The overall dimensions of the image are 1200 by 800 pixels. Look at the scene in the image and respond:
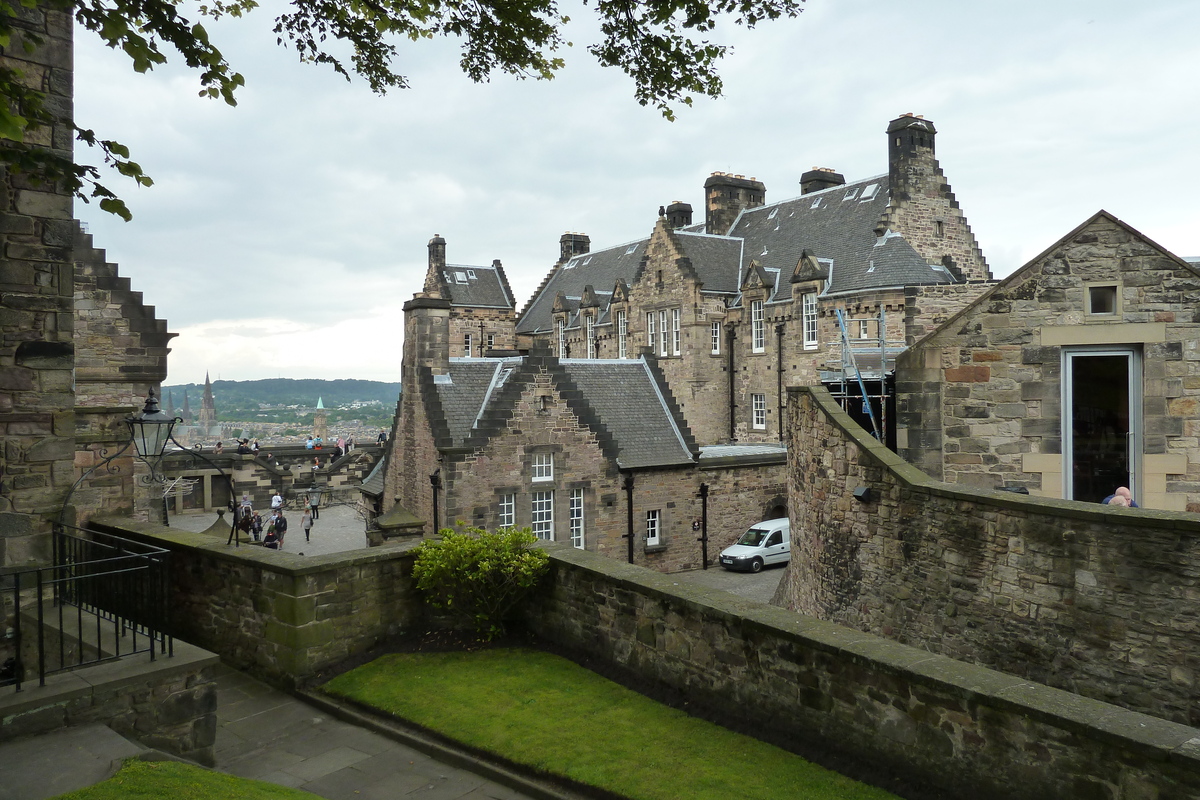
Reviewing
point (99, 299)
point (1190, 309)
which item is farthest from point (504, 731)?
point (99, 299)

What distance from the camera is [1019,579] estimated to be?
7.82m

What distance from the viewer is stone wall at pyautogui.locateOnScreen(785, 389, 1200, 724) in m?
6.72

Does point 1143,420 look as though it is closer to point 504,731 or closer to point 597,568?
point 597,568

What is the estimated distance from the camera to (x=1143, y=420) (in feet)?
33.0

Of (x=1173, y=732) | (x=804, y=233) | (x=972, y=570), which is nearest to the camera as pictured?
(x=1173, y=732)

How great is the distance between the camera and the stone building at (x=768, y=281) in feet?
114

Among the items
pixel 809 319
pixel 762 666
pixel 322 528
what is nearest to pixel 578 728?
pixel 762 666

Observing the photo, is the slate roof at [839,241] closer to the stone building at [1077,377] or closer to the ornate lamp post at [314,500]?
the ornate lamp post at [314,500]

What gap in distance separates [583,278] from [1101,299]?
47.9 meters

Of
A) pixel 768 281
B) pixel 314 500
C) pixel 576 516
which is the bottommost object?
pixel 314 500

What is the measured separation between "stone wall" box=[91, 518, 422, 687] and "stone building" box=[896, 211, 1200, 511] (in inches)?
285

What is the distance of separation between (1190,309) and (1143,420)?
1451mm

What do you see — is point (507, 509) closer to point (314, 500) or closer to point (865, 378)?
point (865, 378)

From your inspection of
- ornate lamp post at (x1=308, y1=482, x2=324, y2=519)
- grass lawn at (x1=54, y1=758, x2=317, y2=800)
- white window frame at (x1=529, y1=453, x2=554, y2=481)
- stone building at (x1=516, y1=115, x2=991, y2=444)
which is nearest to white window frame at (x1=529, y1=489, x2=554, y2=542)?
white window frame at (x1=529, y1=453, x2=554, y2=481)
